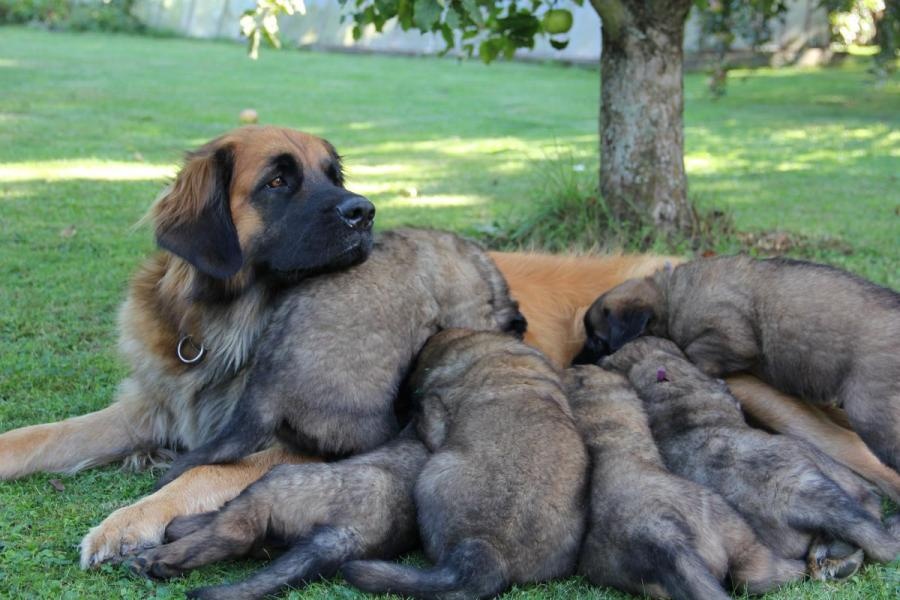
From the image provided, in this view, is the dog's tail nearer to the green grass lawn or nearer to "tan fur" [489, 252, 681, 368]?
the green grass lawn

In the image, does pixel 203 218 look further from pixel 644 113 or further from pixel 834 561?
pixel 644 113

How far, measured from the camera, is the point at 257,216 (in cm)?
450

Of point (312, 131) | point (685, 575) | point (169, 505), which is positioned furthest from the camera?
point (312, 131)

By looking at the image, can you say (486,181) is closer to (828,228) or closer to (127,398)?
(828,228)

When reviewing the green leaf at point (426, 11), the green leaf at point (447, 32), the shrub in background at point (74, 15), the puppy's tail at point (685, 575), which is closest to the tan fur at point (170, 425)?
the green leaf at point (426, 11)

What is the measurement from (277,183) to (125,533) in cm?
162

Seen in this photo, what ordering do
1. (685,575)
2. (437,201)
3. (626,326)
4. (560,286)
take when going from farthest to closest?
(437,201) < (560,286) < (626,326) < (685,575)

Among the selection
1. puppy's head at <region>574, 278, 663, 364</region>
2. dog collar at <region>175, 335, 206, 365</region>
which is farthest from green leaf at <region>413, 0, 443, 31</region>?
dog collar at <region>175, 335, 206, 365</region>

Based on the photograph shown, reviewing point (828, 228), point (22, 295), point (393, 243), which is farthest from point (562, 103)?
point (393, 243)

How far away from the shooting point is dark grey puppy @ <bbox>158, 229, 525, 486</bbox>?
395cm

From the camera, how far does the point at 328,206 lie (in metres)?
4.43

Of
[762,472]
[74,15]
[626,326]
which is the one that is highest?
[74,15]

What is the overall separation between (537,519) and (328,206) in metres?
1.70

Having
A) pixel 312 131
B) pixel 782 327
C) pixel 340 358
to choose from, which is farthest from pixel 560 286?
pixel 312 131
